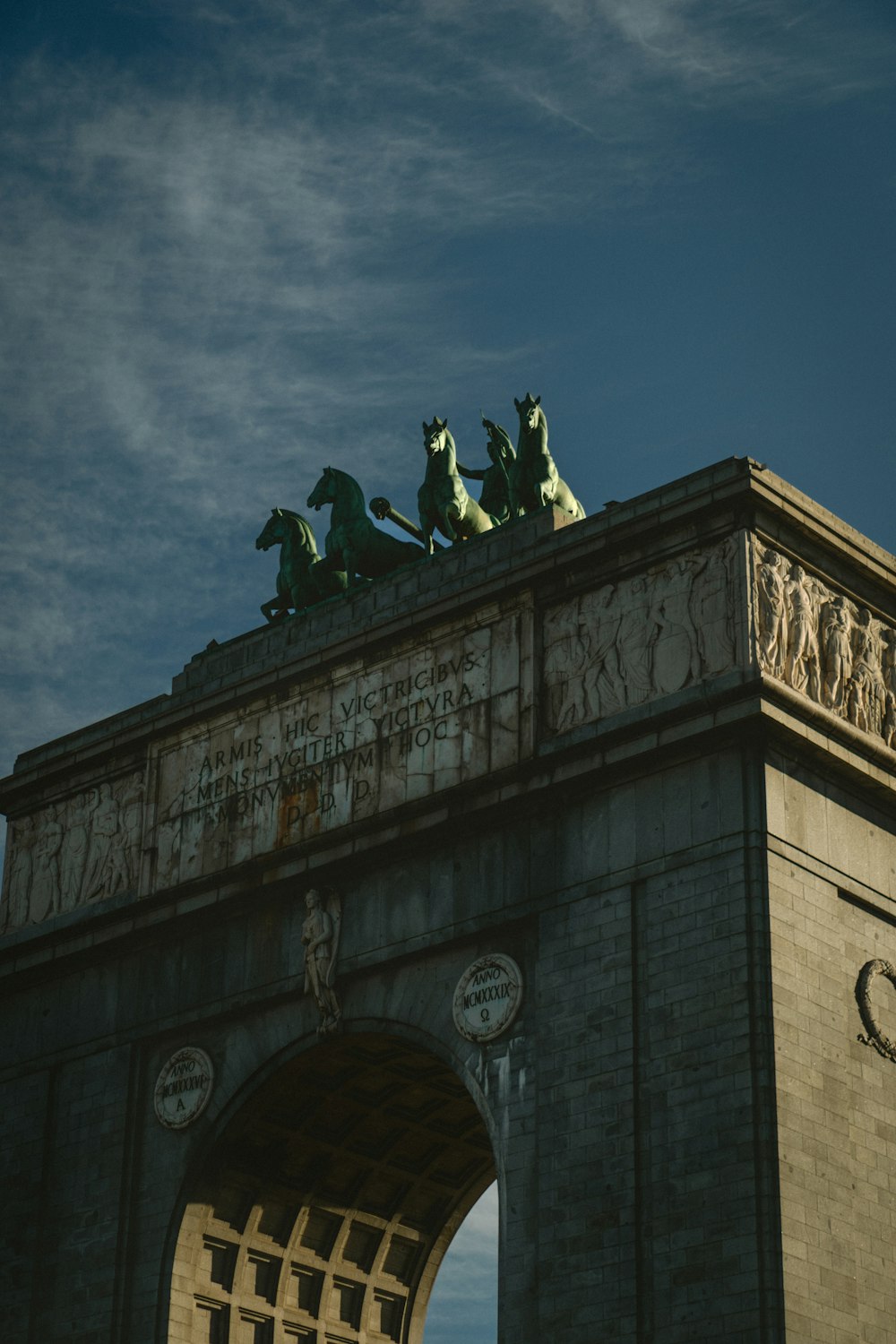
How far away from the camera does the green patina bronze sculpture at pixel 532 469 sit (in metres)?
38.4

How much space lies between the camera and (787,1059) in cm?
3055

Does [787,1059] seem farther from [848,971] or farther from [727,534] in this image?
[727,534]

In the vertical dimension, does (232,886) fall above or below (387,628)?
below

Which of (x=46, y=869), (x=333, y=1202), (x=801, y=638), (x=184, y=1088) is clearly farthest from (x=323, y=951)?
(x=801, y=638)

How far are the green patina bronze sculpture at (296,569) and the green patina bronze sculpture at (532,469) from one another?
3.70m

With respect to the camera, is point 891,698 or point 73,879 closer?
point 891,698

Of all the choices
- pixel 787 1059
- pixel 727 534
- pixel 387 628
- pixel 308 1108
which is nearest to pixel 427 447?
pixel 387 628

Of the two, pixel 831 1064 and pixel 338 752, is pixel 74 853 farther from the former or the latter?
pixel 831 1064

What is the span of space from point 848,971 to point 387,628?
9.03 m

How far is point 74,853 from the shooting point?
40781 mm

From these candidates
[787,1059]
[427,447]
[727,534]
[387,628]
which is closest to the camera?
[787,1059]

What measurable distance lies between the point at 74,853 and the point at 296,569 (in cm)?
595

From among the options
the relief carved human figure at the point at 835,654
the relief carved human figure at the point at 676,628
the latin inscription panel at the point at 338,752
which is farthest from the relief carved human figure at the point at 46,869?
the relief carved human figure at the point at 835,654

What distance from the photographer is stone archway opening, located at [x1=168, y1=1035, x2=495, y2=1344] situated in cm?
3644
